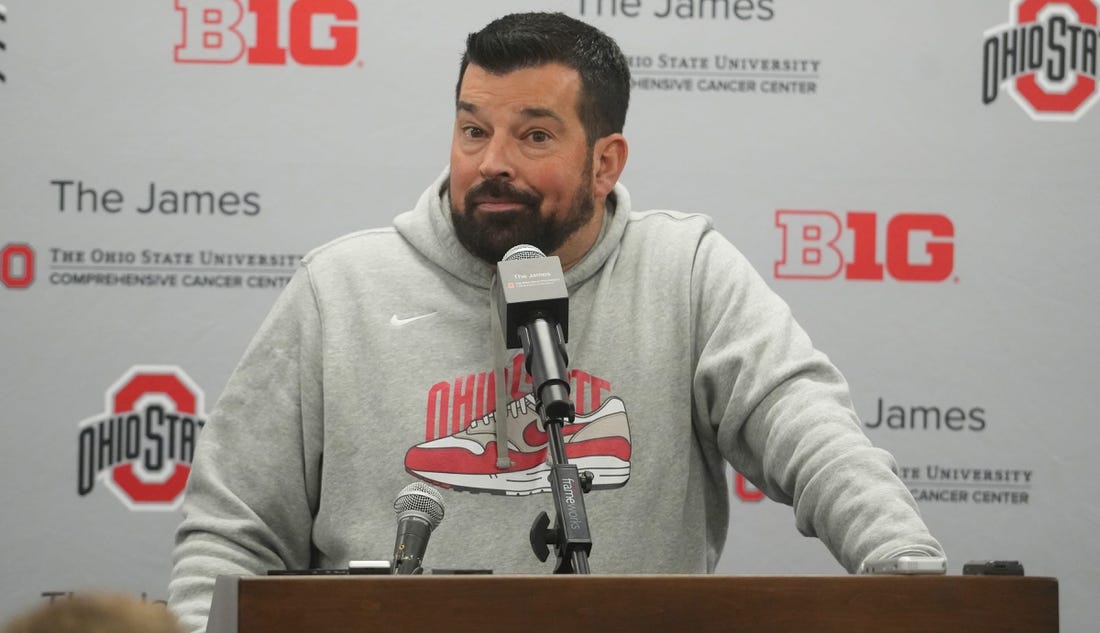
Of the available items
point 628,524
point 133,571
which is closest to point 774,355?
point 628,524

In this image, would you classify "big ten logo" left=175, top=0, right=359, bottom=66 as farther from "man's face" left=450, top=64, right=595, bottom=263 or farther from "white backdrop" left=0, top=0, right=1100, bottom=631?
"man's face" left=450, top=64, right=595, bottom=263

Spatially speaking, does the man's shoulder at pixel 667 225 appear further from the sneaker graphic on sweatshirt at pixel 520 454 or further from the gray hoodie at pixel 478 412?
the sneaker graphic on sweatshirt at pixel 520 454

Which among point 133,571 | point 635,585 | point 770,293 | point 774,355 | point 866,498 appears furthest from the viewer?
point 133,571

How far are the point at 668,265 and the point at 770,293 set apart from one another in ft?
Answer: 0.59

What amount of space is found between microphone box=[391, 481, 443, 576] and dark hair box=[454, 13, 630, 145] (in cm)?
92

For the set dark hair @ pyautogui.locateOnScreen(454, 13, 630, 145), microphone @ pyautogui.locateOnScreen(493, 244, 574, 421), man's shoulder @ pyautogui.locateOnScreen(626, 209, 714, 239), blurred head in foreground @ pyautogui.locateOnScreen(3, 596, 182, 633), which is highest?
dark hair @ pyautogui.locateOnScreen(454, 13, 630, 145)

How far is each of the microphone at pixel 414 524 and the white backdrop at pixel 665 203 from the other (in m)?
1.70

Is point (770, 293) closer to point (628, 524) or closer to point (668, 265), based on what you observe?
point (668, 265)

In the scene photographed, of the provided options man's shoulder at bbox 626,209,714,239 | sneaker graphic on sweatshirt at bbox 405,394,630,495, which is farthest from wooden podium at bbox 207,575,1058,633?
man's shoulder at bbox 626,209,714,239

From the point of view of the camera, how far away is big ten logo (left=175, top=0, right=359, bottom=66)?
11.2ft

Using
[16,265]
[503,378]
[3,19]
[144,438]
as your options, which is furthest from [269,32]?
[503,378]

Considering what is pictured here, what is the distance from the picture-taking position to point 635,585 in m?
1.42

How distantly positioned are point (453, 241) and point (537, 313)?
2.28 feet

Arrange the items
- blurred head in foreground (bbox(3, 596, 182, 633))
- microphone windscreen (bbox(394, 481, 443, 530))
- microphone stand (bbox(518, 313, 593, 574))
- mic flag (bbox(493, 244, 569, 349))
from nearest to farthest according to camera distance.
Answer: blurred head in foreground (bbox(3, 596, 182, 633)) < microphone stand (bbox(518, 313, 593, 574)) < microphone windscreen (bbox(394, 481, 443, 530)) < mic flag (bbox(493, 244, 569, 349))
